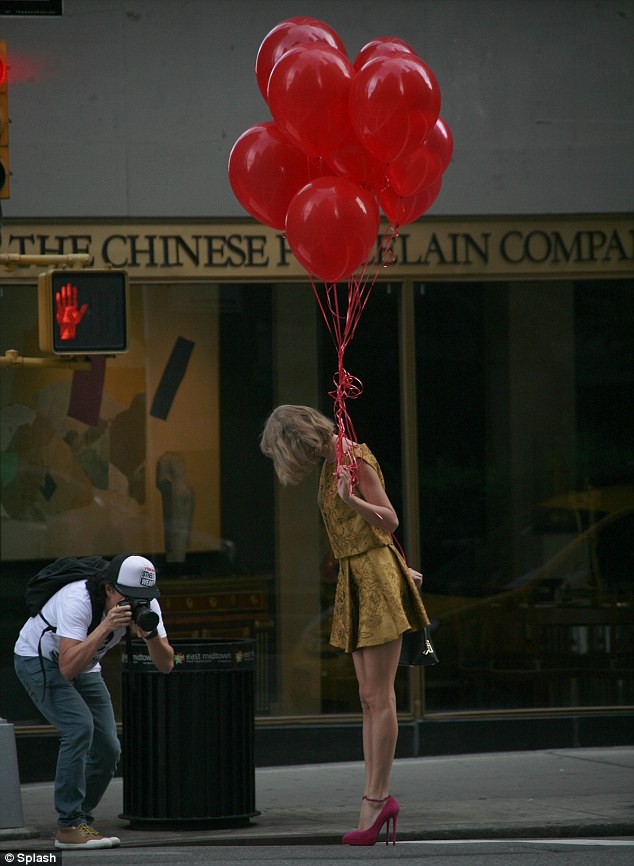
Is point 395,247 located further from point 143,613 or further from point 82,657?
point 82,657

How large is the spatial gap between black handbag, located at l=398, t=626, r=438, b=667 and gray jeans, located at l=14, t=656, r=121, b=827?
5.24 feet

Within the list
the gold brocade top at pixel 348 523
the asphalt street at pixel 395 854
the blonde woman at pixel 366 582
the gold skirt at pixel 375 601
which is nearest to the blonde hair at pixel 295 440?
the blonde woman at pixel 366 582

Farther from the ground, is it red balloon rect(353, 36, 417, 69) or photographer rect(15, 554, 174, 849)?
red balloon rect(353, 36, 417, 69)

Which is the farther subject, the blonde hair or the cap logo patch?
the cap logo patch

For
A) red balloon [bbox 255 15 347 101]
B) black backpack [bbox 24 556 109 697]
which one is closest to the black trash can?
black backpack [bbox 24 556 109 697]

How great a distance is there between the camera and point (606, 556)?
10914mm

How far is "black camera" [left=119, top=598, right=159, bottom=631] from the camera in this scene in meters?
7.21

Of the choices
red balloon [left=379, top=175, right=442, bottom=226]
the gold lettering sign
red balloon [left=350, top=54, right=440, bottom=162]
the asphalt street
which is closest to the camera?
the asphalt street

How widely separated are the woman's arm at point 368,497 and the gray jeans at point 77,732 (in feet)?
5.78

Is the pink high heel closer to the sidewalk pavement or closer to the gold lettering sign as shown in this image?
the sidewalk pavement

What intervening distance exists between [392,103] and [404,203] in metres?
0.91

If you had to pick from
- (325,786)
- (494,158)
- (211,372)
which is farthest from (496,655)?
(494,158)

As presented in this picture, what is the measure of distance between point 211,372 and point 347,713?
2559 millimetres

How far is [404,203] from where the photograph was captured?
310 inches
